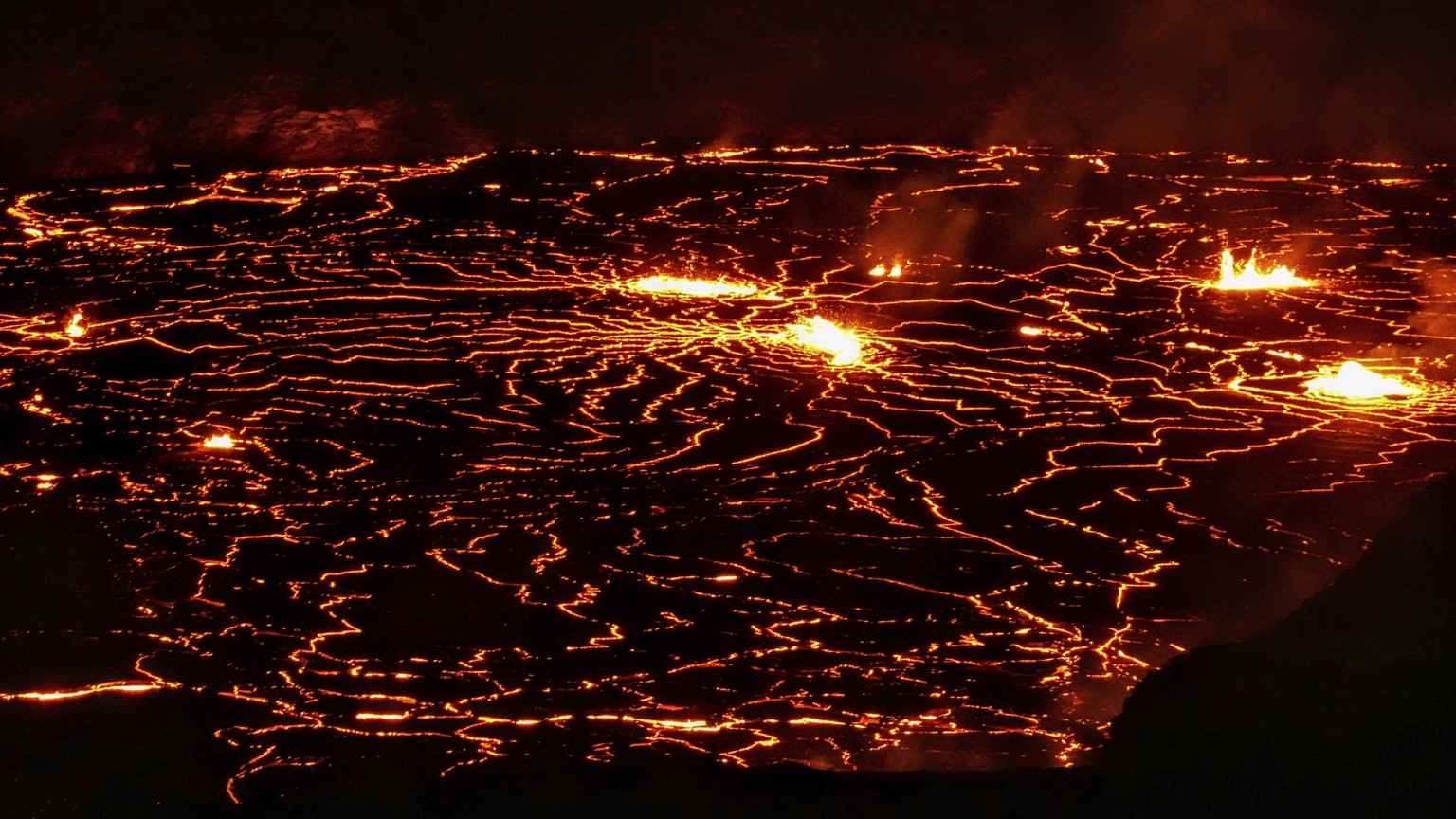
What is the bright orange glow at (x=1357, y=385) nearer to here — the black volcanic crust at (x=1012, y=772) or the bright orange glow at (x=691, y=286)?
the black volcanic crust at (x=1012, y=772)

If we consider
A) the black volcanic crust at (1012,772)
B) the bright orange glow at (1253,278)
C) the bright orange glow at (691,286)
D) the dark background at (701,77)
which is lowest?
the black volcanic crust at (1012,772)

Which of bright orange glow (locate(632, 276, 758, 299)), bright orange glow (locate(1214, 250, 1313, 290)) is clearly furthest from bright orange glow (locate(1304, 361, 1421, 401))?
bright orange glow (locate(632, 276, 758, 299))

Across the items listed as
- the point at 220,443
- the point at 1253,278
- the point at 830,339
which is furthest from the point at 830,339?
the point at 220,443

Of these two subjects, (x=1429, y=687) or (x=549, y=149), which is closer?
(x=1429, y=687)

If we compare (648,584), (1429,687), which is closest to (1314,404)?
(1429,687)

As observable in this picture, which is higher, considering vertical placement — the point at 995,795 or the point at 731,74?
the point at 731,74

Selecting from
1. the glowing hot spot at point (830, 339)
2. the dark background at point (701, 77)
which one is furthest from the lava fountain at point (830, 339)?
the dark background at point (701, 77)

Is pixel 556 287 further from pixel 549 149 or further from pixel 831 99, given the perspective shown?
pixel 831 99

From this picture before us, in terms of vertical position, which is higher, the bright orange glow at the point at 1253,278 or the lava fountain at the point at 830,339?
the bright orange glow at the point at 1253,278
